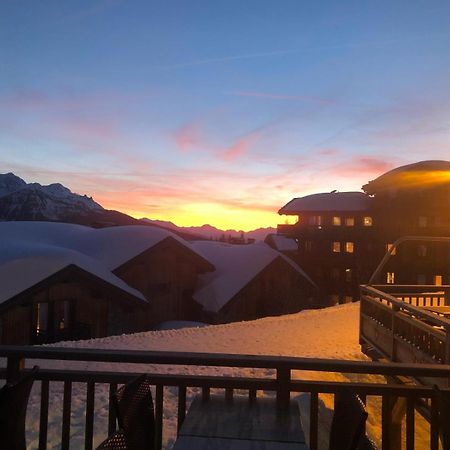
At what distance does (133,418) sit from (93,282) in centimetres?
1960

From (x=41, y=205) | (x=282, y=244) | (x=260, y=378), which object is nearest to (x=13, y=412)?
(x=260, y=378)

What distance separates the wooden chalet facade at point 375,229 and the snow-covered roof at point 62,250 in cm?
1718

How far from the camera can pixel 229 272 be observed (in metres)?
33.2

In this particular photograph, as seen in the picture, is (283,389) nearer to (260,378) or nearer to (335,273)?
(260,378)

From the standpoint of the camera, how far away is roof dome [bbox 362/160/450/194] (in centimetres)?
3944

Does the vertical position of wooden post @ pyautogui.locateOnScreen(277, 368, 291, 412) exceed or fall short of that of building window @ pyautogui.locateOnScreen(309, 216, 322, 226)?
it falls short

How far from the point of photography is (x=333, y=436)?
111 inches

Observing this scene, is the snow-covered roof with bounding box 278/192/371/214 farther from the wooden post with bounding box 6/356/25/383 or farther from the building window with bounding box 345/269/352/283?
the wooden post with bounding box 6/356/25/383

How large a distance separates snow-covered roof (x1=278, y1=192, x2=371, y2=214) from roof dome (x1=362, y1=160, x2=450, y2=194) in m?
2.34

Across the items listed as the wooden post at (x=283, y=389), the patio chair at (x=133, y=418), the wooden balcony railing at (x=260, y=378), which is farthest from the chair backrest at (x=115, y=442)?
the wooden post at (x=283, y=389)

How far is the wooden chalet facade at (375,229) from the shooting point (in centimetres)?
3859

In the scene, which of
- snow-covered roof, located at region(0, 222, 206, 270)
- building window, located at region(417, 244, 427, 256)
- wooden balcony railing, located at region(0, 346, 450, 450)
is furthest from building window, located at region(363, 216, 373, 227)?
wooden balcony railing, located at region(0, 346, 450, 450)

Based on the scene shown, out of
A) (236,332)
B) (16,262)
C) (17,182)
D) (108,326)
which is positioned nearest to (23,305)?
(16,262)

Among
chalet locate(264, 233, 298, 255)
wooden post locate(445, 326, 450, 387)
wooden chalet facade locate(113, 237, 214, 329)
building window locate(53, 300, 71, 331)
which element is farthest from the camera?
chalet locate(264, 233, 298, 255)
